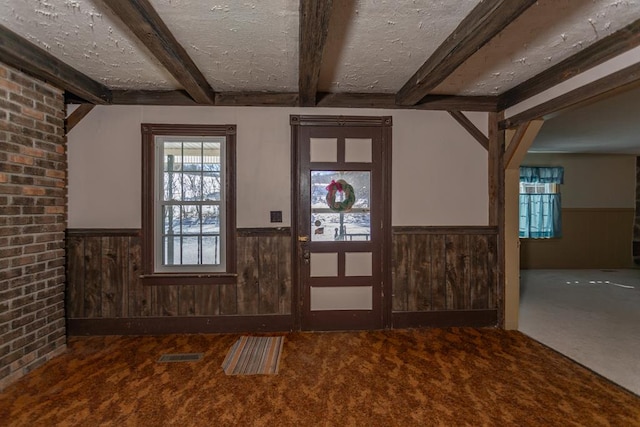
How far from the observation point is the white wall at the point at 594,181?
6.59 metres

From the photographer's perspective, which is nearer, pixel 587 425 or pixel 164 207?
pixel 587 425

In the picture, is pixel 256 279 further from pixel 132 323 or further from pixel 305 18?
pixel 305 18

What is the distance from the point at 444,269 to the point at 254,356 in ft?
6.72

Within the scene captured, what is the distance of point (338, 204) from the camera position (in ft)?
10.8

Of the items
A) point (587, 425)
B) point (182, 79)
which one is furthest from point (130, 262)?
point (587, 425)

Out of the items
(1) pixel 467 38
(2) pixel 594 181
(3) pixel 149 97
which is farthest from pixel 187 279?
(2) pixel 594 181

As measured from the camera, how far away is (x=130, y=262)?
125 inches

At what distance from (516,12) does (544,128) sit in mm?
3450

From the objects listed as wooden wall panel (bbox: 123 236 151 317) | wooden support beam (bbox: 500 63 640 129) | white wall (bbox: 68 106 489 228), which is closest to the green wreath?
white wall (bbox: 68 106 489 228)

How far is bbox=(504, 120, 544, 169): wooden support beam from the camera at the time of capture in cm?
303

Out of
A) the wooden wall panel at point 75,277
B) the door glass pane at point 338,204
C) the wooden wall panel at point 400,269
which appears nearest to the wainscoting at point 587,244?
the wooden wall panel at point 400,269

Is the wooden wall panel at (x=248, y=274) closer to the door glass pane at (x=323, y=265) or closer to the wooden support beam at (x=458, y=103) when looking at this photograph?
the door glass pane at (x=323, y=265)

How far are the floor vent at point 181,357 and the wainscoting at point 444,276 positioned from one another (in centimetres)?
189

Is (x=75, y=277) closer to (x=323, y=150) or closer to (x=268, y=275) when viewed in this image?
(x=268, y=275)
